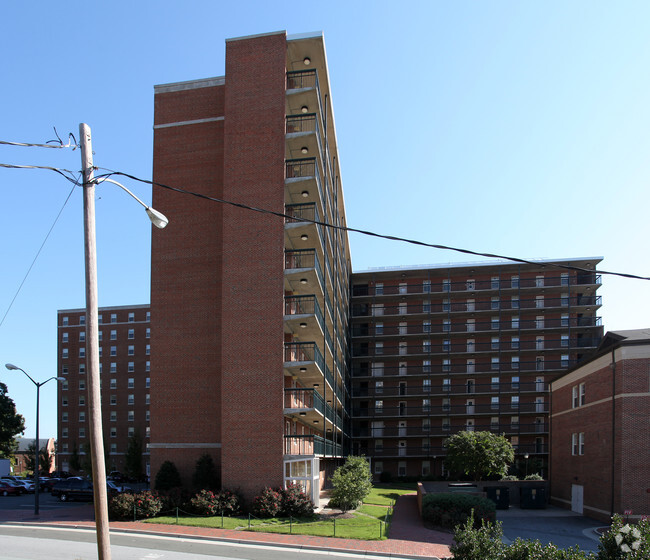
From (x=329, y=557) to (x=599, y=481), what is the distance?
19.4 meters

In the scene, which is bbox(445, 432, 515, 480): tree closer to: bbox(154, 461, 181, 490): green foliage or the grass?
the grass

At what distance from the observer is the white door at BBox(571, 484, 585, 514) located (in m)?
35.5

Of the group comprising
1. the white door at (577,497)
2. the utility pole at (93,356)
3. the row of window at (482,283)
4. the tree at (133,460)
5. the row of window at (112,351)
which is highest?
the row of window at (482,283)

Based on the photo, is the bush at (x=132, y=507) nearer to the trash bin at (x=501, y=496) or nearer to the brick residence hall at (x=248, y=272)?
the brick residence hall at (x=248, y=272)

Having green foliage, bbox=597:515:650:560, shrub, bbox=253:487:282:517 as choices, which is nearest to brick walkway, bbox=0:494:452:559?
shrub, bbox=253:487:282:517

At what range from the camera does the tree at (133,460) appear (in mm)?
71062

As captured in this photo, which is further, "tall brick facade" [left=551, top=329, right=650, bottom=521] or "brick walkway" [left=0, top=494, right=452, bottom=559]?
"tall brick facade" [left=551, top=329, right=650, bottom=521]

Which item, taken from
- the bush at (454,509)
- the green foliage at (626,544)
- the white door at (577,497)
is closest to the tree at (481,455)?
the white door at (577,497)

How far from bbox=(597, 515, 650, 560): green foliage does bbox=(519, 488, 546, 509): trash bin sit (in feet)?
93.9

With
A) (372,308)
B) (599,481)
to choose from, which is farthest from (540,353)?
(599,481)

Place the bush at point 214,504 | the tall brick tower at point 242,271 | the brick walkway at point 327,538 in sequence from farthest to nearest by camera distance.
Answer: the tall brick tower at point 242,271 → the bush at point 214,504 → the brick walkway at point 327,538

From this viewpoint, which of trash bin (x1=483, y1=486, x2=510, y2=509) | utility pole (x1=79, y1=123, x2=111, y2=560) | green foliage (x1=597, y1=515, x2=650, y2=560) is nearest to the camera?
utility pole (x1=79, y1=123, x2=111, y2=560)

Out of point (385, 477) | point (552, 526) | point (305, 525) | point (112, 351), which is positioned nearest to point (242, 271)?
point (305, 525)

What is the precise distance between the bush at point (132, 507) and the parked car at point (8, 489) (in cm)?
2655
